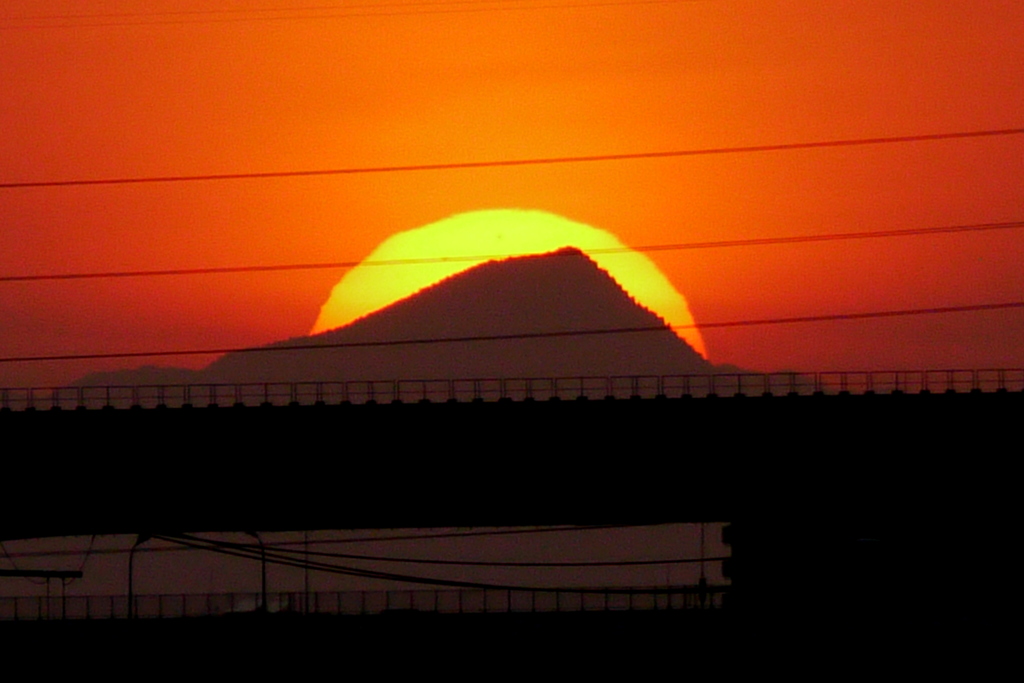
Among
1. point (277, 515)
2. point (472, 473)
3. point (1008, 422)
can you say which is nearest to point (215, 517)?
point (277, 515)

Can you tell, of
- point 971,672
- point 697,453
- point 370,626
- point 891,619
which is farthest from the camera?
point 697,453

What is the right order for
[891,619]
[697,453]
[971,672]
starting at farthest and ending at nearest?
[697,453] < [891,619] < [971,672]

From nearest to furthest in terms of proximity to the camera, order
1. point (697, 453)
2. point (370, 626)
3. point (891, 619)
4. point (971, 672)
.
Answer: point (971, 672) → point (891, 619) → point (370, 626) → point (697, 453)

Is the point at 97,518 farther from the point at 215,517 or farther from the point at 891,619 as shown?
the point at 891,619

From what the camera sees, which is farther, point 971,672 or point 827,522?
point 827,522

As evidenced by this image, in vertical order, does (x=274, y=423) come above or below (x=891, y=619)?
above

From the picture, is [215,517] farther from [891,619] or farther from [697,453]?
[891,619]

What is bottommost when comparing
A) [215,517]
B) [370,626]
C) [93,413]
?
[370,626]

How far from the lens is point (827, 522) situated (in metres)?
53.6

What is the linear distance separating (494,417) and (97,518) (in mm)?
14185

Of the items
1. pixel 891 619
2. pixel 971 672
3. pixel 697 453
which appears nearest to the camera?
pixel 971 672

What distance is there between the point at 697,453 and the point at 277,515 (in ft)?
47.8

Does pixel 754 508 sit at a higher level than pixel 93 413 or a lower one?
lower

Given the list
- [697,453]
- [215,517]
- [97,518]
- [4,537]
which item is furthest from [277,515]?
[697,453]
